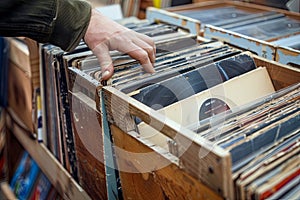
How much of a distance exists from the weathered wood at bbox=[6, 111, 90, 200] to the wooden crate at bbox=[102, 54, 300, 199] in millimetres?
303

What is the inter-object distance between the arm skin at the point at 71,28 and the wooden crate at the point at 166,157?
0.15 metres

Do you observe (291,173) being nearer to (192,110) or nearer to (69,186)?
(192,110)

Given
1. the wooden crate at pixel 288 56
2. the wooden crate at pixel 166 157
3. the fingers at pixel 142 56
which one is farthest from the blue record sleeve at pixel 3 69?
the wooden crate at pixel 288 56

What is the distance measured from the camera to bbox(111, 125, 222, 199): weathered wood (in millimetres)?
753

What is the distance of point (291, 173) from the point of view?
68 cm

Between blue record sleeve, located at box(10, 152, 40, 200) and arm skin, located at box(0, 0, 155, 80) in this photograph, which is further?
blue record sleeve, located at box(10, 152, 40, 200)

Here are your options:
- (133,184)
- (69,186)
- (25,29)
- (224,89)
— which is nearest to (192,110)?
(224,89)

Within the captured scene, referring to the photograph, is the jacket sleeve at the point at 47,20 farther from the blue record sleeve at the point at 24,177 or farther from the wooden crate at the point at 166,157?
the blue record sleeve at the point at 24,177

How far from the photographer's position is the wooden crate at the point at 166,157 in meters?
0.67

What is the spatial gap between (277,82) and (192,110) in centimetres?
28

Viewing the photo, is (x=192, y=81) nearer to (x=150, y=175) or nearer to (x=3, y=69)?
(x=150, y=175)

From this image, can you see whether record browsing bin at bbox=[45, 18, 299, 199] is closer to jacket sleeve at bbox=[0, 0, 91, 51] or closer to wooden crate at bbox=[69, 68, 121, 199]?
wooden crate at bbox=[69, 68, 121, 199]

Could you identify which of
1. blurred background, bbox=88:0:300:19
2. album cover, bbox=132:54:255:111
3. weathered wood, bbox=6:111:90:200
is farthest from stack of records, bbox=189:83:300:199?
blurred background, bbox=88:0:300:19

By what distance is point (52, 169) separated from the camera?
4.68 ft
